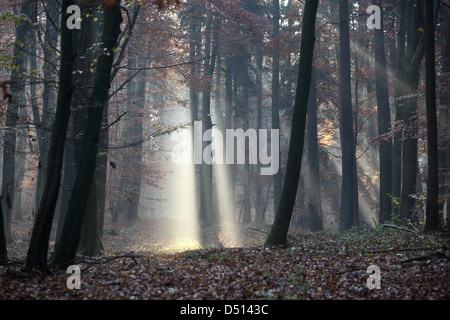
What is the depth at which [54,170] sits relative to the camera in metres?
7.57

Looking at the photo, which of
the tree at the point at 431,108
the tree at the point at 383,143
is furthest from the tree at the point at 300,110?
the tree at the point at 383,143

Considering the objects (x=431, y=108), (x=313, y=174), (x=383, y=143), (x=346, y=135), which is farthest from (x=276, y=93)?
(x=431, y=108)

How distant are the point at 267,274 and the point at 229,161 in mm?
18735

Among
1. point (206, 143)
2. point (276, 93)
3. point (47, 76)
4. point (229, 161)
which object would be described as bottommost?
point (229, 161)

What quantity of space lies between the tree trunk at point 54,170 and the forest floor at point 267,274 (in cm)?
39

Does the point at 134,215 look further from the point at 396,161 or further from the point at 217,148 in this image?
the point at 396,161

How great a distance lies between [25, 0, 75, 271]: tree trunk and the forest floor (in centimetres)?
39

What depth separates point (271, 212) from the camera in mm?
39000

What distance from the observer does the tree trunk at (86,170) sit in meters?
8.06

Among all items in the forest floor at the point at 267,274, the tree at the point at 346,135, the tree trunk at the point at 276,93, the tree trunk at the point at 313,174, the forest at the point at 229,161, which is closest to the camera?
the forest floor at the point at 267,274

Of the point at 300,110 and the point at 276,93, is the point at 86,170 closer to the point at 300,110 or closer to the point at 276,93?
the point at 300,110

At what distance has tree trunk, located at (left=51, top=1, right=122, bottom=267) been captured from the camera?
8.06m

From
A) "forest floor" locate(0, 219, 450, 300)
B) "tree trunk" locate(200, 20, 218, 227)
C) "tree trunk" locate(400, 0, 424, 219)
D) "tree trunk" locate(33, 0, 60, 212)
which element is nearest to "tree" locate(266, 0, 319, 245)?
"forest floor" locate(0, 219, 450, 300)

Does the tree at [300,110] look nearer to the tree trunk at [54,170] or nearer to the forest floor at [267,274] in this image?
the forest floor at [267,274]
